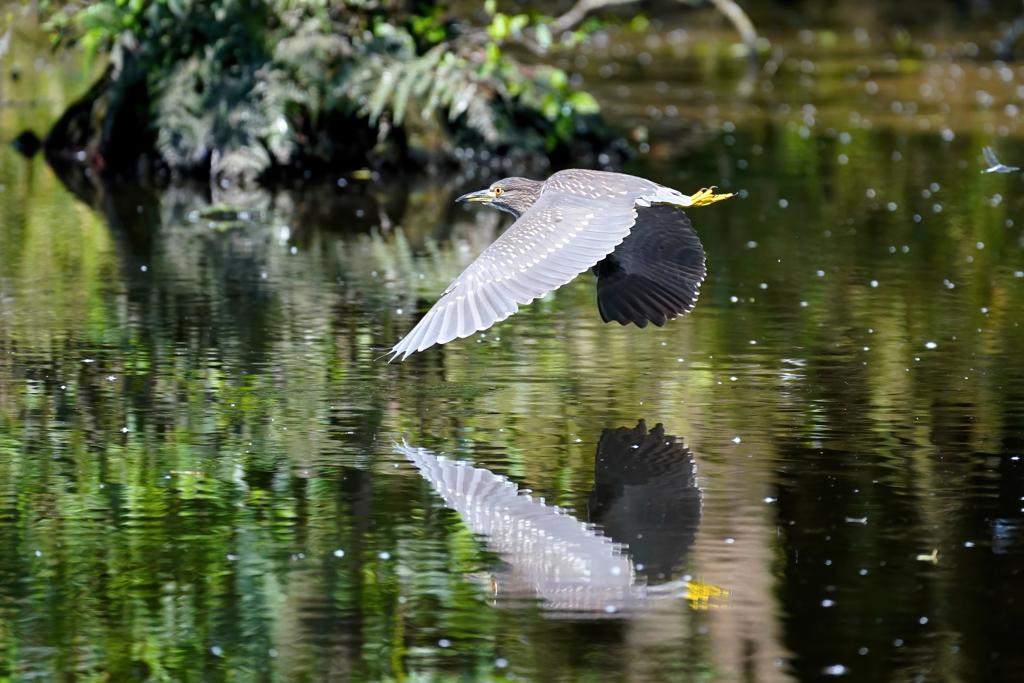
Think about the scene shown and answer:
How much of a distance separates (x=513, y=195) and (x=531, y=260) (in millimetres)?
1393

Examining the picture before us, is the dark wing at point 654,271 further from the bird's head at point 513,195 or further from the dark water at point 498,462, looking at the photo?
the bird's head at point 513,195

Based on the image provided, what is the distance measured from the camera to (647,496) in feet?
21.5

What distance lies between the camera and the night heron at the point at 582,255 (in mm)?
6715

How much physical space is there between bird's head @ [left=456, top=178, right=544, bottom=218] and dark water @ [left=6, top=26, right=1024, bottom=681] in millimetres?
887

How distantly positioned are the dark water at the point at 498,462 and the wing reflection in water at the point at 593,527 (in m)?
0.02

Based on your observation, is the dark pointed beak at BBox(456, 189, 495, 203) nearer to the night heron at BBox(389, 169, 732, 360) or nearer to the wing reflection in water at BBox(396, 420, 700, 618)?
the night heron at BBox(389, 169, 732, 360)

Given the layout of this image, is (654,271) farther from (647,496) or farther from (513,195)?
(647,496)

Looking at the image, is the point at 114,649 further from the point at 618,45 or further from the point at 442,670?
the point at 618,45

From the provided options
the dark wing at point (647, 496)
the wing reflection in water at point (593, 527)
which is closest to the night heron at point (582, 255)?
the wing reflection in water at point (593, 527)

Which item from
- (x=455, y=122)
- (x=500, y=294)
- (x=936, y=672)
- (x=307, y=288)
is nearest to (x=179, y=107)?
(x=455, y=122)

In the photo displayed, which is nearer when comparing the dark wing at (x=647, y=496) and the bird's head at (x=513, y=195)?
the dark wing at (x=647, y=496)

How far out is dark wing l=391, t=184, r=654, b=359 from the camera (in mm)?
6617

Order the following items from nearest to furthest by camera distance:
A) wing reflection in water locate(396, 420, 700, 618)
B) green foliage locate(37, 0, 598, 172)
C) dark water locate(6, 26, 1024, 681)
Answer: dark water locate(6, 26, 1024, 681), wing reflection in water locate(396, 420, 700, 618), green foliage locate(37, 0, 598, 172)

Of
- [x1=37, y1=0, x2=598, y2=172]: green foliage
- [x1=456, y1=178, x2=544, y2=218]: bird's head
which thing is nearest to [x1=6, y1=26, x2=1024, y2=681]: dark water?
[x1=456, y1=178, x2=544, y2=218]: bird's head
